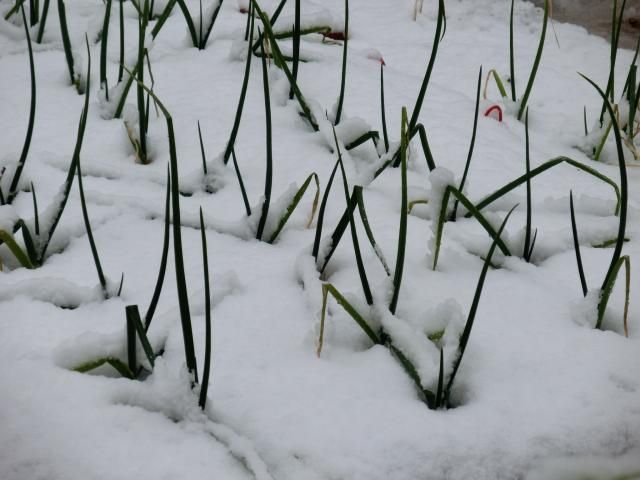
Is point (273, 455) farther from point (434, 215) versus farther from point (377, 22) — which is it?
point (377, 22)

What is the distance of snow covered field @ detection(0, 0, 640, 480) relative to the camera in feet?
2.32

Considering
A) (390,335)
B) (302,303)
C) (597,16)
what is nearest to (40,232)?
(302,303)

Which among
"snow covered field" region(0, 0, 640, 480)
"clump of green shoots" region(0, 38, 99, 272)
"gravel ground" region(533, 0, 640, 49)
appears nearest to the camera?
"snow covered field" region(0, 0, 640, 480)

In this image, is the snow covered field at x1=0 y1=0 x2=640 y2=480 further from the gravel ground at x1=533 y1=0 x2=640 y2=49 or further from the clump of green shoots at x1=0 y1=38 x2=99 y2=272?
the gravel ground at x1=533 y1=0 x2=640 y2=49

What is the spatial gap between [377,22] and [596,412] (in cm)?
156

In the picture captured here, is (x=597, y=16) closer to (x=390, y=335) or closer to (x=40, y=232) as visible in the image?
(x=390, y=335)

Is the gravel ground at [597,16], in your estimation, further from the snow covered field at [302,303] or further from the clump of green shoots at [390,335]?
the clump of green shoots at [390,335]

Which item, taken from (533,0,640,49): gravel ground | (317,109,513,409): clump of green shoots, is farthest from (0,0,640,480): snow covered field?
(533,0,640,49): gravel ground

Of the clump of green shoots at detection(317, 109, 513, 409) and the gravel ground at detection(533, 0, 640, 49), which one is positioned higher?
the gravel ground at detection(533, 0, 640, 49)

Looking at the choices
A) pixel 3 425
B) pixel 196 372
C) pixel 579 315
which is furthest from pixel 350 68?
pixel 3 425

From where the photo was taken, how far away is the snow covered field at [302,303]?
707mm

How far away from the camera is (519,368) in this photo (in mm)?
820

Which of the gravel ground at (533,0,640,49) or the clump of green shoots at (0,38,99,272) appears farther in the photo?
the gravel ground at (533,0,640,49)

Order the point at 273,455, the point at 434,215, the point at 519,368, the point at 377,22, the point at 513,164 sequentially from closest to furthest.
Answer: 1. the point at 273,455
2. the point at 519,368
3. the point at 434,215
4. the point at 513,164
5. the point at 377,22
